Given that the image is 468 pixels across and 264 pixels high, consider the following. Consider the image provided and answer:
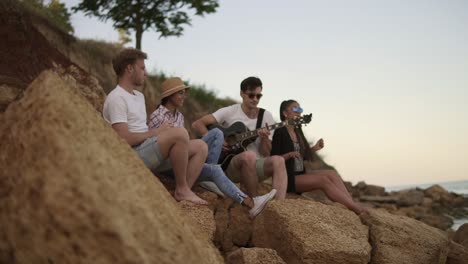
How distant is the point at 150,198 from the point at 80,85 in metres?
4.58

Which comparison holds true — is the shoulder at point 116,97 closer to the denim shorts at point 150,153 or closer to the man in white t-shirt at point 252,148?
the denim shorts at point 150,153

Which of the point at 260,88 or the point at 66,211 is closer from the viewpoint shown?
the point at 66,211

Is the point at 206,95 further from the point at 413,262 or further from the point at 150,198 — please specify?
the point at 150,198

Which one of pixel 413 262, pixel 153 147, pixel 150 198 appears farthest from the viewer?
pixel 413 262

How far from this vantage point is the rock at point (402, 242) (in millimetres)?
4520

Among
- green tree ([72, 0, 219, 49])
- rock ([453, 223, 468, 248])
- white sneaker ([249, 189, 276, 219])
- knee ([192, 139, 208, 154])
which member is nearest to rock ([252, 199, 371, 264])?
white sneaker ([249, 189, 276, 219])

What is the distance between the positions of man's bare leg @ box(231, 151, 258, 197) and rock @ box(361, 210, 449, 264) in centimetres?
115

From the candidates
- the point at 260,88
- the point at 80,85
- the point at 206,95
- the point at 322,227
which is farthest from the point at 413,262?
the point at 206,95

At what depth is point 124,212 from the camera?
1886 millimetres

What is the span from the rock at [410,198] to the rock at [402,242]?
50.9 ft

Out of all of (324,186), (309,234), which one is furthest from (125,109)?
(324,186)

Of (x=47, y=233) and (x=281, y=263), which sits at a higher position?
(x=47, y=233)

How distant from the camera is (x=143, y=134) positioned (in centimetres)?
410

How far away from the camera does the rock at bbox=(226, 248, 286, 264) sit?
348 cm
